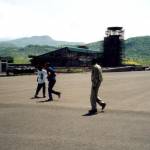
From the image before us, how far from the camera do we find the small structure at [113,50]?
13050 centimetres

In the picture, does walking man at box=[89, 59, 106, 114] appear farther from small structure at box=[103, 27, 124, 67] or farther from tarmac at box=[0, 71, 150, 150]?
small structure at box=[103, 27, 124, 67]

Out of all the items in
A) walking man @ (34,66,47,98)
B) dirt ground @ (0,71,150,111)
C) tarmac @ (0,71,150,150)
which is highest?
walking man @ (34,66,47,98)

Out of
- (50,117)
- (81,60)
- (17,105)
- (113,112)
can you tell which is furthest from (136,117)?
(81,60)

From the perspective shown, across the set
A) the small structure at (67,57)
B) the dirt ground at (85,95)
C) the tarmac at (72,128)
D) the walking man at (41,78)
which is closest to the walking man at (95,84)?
the tarmac at (72,128)

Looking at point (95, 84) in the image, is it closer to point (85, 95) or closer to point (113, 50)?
point (85, 95)

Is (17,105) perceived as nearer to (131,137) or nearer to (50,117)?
(50,117)

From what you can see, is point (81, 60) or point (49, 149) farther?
point (81, 60)

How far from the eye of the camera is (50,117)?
46.9 ft

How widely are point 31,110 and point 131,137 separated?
6497mm

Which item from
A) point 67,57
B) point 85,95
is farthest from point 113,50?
point 85,95

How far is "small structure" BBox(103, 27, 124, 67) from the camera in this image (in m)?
130

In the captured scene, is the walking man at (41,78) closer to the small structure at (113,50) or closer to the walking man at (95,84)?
the walking man at (95,84)

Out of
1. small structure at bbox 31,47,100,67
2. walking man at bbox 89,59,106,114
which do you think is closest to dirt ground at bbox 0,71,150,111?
walking man at bbox 89,59,106,114

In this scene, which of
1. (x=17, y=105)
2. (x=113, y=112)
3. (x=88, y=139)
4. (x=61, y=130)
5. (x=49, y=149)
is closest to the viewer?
(x=49, y=149)
